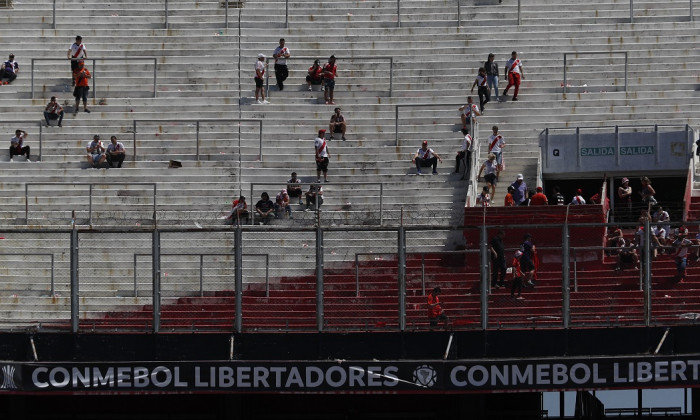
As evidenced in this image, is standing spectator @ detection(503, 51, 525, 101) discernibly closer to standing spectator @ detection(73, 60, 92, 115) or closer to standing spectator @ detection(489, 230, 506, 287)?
standing spectator @ detection(73, 60, 92, 115)

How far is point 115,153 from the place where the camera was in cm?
3578

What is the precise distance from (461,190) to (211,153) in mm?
5372

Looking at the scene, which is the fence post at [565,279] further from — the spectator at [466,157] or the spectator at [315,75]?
the spectator at [315,75]

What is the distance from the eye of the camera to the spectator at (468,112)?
36188 millimetres

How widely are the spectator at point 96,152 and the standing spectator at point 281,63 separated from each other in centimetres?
457

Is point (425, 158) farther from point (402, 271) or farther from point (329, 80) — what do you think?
point (402, 271)

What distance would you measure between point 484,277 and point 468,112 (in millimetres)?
9602

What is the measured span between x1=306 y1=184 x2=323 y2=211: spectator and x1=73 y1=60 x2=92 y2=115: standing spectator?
6.27 meters

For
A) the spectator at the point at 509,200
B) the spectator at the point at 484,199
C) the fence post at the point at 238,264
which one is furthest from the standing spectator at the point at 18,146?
the fence post at the point at 238,264

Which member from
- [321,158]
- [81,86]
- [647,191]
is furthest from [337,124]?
[647,191]

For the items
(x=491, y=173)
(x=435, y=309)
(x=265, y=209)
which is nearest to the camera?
(x=435, y=309)

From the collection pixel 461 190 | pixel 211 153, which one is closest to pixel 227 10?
pixel 211 153

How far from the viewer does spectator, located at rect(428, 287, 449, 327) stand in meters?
27.7

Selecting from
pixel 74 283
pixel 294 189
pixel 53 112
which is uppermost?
pixel 53 112
